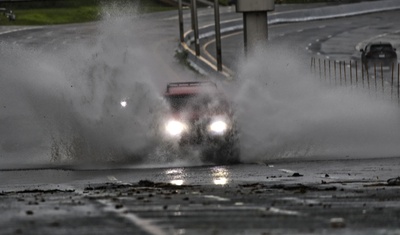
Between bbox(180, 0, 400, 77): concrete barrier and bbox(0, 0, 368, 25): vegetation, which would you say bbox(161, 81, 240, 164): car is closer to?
bbox(180, 0, 400, 77): concrete barrier

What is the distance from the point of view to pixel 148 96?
2764cm

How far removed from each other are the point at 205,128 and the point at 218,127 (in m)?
0.31

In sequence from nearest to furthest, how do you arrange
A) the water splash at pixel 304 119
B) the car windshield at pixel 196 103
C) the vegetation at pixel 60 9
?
the car windshield at pixel 196 103
the water splash at pixel 304 119
the vegetation at pixel 60 9

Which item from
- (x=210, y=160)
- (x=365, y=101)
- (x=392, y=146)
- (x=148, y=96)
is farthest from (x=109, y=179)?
(x=365, y=101)

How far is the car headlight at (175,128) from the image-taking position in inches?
990

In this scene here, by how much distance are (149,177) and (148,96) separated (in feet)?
19.4

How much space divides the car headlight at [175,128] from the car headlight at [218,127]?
0.50 meters

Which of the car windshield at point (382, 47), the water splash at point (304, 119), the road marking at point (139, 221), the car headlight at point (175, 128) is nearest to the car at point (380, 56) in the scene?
the car windshield at point (382, 47)

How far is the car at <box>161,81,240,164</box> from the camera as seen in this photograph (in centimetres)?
2512

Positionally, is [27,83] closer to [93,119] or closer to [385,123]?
[93,119]

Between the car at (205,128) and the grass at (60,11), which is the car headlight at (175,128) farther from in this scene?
the grass at (60,11)

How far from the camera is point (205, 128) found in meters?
25.1

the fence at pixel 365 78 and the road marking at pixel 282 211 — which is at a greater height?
the road marking at pixel 282 211

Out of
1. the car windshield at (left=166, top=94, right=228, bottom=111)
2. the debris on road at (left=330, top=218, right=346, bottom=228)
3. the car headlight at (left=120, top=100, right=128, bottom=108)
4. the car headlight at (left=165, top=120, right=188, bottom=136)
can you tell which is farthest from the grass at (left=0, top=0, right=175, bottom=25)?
the debris on road at (left=330, top=218, right=346, bottom=228)
